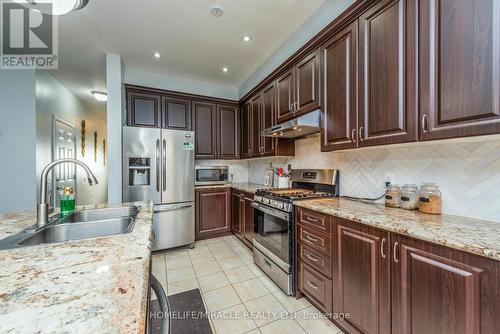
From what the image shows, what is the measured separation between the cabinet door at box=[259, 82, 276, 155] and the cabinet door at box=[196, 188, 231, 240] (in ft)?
3.55

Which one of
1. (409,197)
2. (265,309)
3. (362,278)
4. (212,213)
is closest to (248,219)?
(212,213)

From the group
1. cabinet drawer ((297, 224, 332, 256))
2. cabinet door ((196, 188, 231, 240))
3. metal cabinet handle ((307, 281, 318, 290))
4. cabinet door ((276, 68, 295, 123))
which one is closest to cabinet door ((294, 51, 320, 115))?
cabinet door ((276, 68, 295, 123))

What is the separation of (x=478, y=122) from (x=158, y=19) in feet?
9.19

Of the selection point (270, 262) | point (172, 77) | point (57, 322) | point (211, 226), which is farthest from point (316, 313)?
point (172, 77)

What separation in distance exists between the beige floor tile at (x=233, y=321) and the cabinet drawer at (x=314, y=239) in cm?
77

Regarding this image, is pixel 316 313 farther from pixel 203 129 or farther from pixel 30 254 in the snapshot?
pixel 203 129

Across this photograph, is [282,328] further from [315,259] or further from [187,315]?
[187,315]

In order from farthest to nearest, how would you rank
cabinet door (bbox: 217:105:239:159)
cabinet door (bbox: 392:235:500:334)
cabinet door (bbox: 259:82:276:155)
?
1. cabinet door (bbox: 217:105:239:159)
2. cabinet door (bbox: 259:82:276:155)
3. cabinet door (bbox: 392:235:500:334)

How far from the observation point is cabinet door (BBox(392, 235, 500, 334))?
88 cm

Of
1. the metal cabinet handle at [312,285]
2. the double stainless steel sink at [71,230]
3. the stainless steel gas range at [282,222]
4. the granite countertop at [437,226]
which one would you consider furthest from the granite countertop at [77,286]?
the metal cabinet handle at [312,285]

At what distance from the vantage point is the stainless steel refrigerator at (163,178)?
291 centimetres

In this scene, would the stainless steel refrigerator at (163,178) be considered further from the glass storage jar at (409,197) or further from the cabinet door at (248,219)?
the glass storage jar at (409,197)

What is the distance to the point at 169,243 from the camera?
3.05m

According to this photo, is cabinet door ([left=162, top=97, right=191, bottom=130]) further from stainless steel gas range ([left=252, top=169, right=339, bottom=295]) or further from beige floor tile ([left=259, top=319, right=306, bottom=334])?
beige floor tile ([left=259, top=319, right=306, bottom=334])
